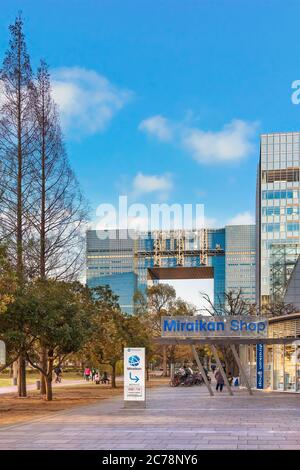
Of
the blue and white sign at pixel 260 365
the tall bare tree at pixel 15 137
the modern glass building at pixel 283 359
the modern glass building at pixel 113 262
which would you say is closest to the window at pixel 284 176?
the modern glass building at pixel 113 262

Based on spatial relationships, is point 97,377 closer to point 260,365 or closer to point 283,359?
point 260,365

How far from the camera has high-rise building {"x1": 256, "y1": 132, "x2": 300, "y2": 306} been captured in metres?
116

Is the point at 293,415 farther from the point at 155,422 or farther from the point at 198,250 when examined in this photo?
the point at 198,250

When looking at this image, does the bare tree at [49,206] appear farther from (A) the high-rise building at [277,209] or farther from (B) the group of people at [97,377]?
(A) the high-rise building at [277,209]

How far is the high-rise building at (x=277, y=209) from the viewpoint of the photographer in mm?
115625

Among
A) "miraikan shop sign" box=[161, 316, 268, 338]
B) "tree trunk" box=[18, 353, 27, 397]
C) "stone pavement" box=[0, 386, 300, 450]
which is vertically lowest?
"tree trunk" box=[18, 353, 27, 397]

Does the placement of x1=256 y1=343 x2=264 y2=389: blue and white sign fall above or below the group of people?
above

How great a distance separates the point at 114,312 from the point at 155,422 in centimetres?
2680

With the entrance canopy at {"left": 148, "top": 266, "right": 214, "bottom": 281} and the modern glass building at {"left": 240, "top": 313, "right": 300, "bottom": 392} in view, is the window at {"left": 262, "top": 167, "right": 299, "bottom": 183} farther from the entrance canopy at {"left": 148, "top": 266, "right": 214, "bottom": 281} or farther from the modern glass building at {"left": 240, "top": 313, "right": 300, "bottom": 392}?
the modern glass building at {"left": 240, "top": 313, "right": 300, "bottom": 392}

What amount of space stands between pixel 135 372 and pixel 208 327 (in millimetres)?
8491

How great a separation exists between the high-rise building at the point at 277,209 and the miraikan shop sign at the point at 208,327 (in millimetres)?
82797

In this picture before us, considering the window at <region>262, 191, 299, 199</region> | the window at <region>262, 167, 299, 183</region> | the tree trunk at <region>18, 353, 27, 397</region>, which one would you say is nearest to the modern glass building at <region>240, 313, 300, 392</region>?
the tree trunk at <region>18, 353, 27, 397</region>
